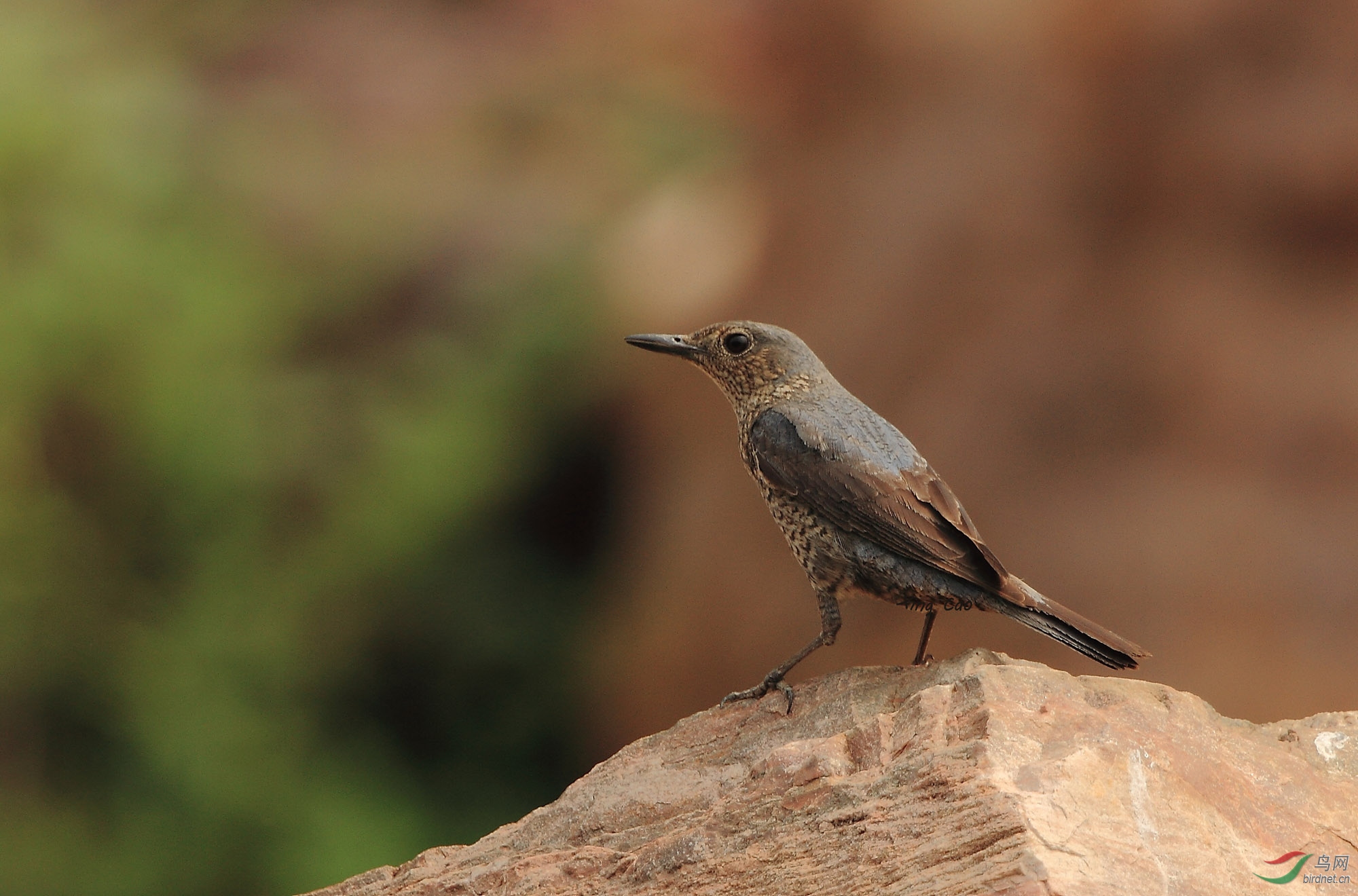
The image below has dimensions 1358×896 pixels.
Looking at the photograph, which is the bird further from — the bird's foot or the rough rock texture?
the rough rock texture

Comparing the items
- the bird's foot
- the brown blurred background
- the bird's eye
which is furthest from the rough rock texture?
the brown blurred background

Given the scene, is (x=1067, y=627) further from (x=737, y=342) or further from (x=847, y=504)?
(x=737, y=342)

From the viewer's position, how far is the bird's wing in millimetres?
3424

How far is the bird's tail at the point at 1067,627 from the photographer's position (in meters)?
3.26

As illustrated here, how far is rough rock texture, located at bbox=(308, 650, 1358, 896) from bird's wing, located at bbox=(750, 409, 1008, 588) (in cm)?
28

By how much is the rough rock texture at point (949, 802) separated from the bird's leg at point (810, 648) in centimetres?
9

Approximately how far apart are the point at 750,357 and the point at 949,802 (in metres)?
1.73

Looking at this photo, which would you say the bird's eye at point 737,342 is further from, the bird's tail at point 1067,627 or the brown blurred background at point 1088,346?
the brown blurred background at point 1088,346

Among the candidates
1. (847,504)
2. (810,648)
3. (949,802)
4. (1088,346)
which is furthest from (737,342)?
(1088,346)

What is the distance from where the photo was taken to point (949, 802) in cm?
276

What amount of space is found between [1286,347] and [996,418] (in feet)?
4.85

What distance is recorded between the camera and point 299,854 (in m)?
5.71

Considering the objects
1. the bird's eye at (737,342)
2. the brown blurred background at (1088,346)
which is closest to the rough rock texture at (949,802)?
the bird's eye at (737,342)

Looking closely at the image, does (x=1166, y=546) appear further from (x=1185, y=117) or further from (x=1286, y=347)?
(x=1185, y=117)
